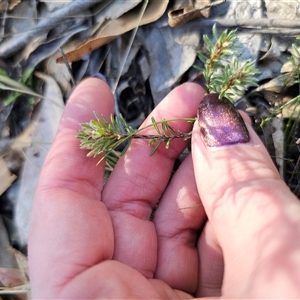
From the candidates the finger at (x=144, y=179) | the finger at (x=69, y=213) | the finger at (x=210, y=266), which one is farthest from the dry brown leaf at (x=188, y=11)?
the finger at (x=210, y=266)

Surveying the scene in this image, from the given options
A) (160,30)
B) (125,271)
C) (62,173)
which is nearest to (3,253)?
(62,173)

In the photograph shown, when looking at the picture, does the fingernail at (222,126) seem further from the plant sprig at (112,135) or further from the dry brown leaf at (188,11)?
the dry brown leaf at (188,11)

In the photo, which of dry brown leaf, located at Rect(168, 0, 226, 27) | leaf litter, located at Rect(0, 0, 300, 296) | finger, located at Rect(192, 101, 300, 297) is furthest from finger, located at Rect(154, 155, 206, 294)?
dry brown leaf, located at Rect(168, 0, 226, 27)

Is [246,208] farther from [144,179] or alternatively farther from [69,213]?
[69,213]

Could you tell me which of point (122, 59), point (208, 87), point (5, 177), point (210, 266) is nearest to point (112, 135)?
point (208, 87)

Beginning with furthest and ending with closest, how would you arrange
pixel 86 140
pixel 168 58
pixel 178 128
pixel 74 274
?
pixel 168 58 < pixel 178 128 < pixel 86 140 < pixel 74 274

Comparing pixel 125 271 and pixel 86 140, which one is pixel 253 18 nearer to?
pixel 86 140
